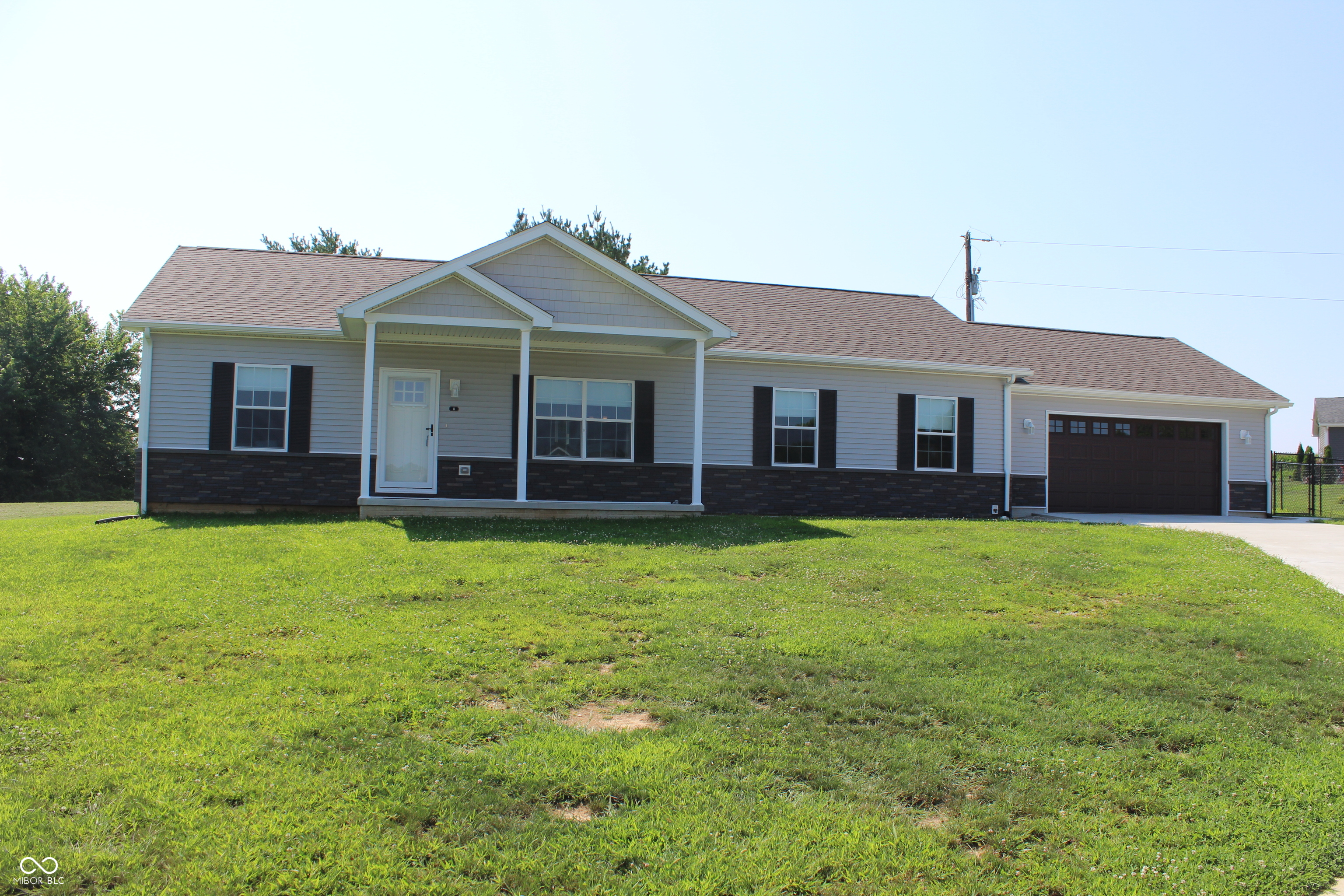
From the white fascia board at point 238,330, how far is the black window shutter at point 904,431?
10.3 m

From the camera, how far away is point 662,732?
15.0 feet

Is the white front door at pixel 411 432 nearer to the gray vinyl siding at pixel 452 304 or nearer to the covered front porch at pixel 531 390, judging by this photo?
the covered front porch at pixel 531 390

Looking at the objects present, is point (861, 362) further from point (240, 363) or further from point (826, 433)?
point (240, 363)

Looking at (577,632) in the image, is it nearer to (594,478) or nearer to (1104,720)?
(1104,720)

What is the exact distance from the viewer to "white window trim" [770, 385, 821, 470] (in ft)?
51.8

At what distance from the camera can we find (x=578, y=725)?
466cm

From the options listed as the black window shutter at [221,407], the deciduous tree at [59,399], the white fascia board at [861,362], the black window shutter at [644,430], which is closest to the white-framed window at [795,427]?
the white fascia board at [861,362]

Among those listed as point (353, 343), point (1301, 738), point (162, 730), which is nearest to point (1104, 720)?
point (1301, 738)

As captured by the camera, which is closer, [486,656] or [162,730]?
[162,730]

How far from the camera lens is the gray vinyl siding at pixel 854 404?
1564 cm

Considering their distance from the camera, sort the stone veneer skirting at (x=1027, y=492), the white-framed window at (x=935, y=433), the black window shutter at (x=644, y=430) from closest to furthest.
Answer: the black window shutter at (x=644, y=430) → the white-framed window at (x=935, y=433) → the stone veneer skirting at (x=1027, y=492)

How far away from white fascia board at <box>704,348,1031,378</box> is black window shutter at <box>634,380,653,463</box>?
4.72 feet

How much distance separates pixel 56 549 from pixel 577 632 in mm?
6807

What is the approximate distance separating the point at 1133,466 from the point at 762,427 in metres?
9.16
